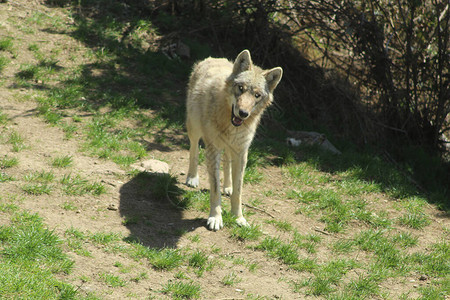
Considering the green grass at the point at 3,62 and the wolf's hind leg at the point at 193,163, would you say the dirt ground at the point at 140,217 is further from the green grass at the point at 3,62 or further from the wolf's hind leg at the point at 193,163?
the green grass at the point at 3,62

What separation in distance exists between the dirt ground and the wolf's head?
5.11 ft

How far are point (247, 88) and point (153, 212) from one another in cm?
203

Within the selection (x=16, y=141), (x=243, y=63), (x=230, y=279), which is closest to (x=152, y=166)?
(x=16, y=141)

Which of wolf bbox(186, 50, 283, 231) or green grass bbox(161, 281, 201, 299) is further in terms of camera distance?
wolf bbox(186, 50, 283, 231)

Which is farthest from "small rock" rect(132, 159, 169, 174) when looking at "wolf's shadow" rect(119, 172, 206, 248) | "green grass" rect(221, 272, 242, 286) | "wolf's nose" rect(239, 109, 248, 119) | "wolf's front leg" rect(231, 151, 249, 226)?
"green grass" rect(221, 272, 242, 286)

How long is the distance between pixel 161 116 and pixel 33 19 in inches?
157

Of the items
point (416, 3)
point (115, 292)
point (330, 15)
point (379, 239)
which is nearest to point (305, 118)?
point (330, 15)

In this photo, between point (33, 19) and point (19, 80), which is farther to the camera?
point (33, 19)

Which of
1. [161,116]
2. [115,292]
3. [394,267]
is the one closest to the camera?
[115,292]

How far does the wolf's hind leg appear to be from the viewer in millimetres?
6867

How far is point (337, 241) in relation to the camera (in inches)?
245

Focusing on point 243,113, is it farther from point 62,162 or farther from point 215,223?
point 62,162

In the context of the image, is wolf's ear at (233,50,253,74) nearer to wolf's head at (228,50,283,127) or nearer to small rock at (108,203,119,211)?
wolf's head at (228,50,283,127)

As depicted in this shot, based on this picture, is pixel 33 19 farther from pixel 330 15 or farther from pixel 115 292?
pixel 115 292
